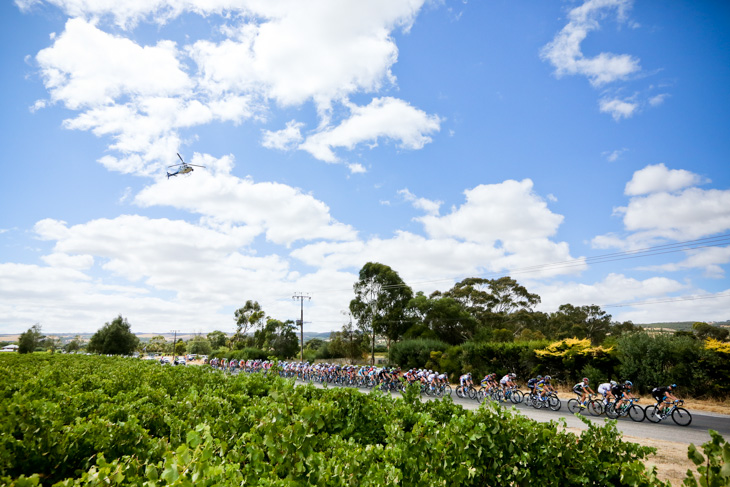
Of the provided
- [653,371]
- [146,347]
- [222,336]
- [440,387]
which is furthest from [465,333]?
[146,347]

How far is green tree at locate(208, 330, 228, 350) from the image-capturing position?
94.2 metres

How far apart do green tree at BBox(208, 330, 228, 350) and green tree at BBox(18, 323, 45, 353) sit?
120 ft

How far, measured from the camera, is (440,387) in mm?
22078

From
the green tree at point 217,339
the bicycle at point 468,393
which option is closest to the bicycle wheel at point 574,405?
the bicycle at point 468,393

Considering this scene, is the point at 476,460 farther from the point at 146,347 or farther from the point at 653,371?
the point at 146,347

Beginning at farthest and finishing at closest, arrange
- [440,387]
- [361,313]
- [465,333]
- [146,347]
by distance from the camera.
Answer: [146,347] < [361,313] < [465,333] < [440,387]

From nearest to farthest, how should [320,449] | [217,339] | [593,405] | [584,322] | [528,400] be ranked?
[320,449], [593,405], [528,400], [584,322], [217,339]

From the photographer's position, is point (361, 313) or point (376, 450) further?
point (361, 313)

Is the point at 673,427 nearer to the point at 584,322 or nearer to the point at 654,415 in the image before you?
the point at 654,415

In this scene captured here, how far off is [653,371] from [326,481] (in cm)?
2219

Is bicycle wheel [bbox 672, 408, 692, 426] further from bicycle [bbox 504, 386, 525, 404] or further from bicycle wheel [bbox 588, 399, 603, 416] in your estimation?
bicycle [bbox 504, 386, 525, 404]

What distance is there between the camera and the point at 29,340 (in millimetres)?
58625

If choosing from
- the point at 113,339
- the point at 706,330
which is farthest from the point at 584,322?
the point at 113,339

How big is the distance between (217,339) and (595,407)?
306 feet
